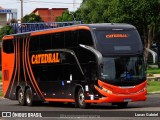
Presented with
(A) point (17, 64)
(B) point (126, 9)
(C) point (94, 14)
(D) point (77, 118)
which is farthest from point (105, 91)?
(C) point (94, 14)

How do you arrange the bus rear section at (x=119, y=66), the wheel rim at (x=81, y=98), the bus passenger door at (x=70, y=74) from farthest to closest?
the bus passenger door at (x=70, y=74) < the wheel rim at (x=81, y=98) < the bus rear section at (x=119, y=66)

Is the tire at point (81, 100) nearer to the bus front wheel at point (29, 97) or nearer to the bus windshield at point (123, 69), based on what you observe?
the bus windshield at point (123, 69)

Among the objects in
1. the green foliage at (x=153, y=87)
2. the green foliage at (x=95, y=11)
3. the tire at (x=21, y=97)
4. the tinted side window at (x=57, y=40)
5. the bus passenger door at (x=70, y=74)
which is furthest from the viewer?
the green foliage at (x=95, y=11)

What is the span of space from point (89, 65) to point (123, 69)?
1.44 metres

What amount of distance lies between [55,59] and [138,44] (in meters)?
4.36

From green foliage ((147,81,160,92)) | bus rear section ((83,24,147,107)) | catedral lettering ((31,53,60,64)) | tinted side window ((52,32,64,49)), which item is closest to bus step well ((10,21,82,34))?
→ green foliage ((147,81,160,92))

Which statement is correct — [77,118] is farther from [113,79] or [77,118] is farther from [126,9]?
[126,9]

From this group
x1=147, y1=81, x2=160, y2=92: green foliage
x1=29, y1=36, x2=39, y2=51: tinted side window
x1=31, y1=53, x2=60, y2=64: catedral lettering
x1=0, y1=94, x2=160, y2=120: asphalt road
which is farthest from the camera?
x1=147, y1=81, x2=160, y2=92: green foliage

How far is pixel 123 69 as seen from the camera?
25.7 m

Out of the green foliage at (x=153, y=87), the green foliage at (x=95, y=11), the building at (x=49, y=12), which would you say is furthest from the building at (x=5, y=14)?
the green foliage at (x=153, y=87)

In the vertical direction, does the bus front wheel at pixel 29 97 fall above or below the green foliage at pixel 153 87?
above

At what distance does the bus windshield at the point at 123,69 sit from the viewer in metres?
25.5

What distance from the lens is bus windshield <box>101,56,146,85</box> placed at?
25500 mm

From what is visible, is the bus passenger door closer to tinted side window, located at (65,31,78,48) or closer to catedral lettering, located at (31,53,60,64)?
tinted side window, located at (65,31,78,48)
